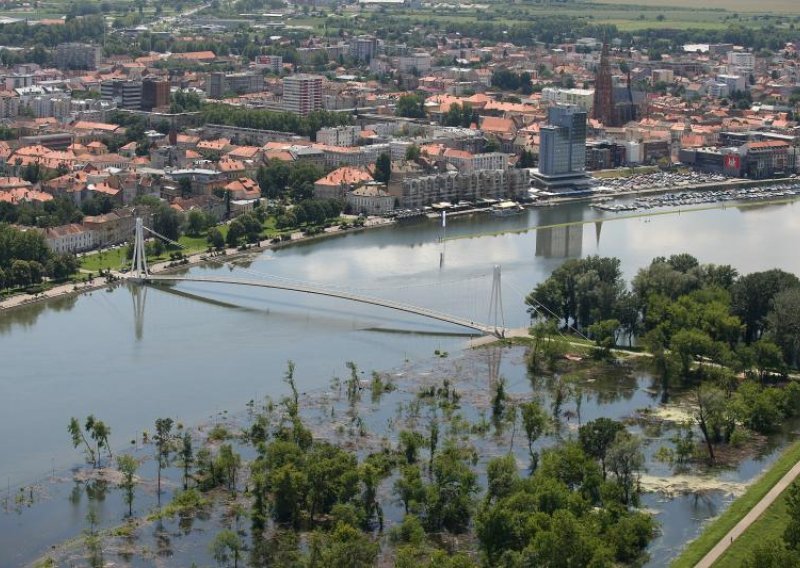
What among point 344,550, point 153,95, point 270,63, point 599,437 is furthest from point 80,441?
point 270,63

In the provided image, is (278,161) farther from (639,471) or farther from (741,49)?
(741,49)

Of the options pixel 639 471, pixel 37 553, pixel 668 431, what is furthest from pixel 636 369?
pixel 37 553

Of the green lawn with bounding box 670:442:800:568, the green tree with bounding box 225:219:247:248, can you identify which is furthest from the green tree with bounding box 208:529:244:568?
the green tree with bounding box 225:219:247:248

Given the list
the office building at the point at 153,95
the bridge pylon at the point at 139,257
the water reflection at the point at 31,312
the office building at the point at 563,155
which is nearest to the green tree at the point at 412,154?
the office building at the point at 563,155

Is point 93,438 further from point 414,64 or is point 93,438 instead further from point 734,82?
point 414,64

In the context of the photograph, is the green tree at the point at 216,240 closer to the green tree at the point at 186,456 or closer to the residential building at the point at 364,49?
the green tree at the point at 186,456

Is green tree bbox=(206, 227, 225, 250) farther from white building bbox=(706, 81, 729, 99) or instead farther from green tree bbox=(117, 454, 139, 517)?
white building bbox=(706, 81, 729, 99)

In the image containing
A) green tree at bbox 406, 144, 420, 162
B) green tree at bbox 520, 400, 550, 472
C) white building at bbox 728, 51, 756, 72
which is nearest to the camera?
green tree at bbox 520, 400, 550, 472
